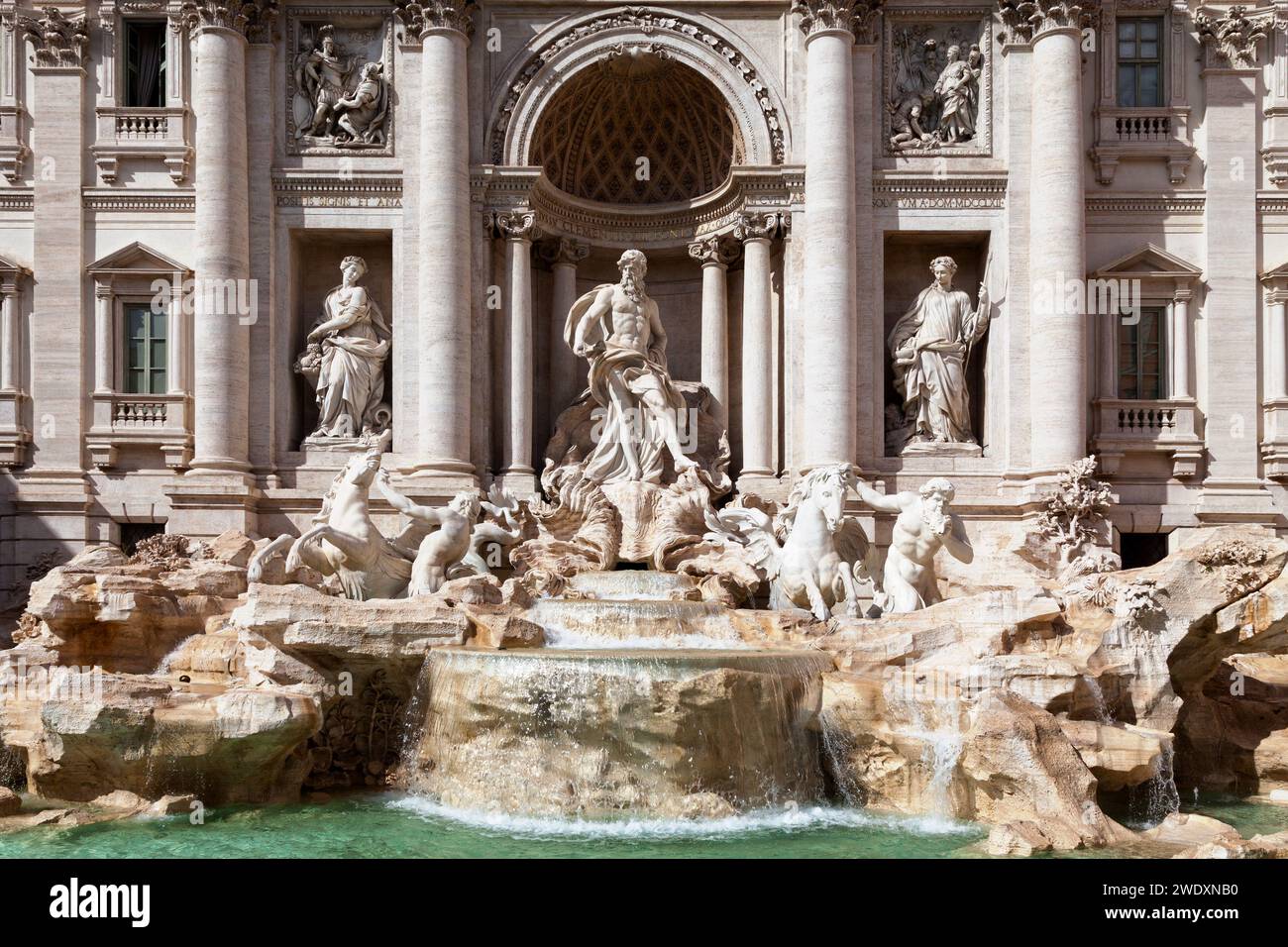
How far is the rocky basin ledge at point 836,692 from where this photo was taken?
34.2 ft

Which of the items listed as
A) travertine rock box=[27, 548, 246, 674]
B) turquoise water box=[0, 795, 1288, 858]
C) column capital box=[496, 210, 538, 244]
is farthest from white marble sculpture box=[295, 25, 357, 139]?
turquoise water box=[0, 795, 1288, 858]

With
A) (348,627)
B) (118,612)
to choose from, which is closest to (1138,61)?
(348,627)

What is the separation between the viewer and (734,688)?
1054 cm

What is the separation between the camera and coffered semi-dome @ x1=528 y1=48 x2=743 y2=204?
18672 mm

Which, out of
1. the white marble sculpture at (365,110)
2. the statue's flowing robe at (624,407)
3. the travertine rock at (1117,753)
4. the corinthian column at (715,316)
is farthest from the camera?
the corinthian column at (715,316)

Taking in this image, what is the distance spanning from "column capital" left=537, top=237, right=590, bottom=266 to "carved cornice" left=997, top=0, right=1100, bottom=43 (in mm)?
8413

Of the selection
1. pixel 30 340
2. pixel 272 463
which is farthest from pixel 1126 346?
pixel 30 340

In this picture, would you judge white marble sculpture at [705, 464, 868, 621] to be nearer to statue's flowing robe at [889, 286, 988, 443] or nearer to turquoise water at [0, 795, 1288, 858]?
turquoise water at [0, 795, 1288, 858]

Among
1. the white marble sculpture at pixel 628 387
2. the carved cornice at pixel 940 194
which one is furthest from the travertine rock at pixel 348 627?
the carved cornice at pixel 940 194

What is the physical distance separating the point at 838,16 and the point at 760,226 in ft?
12.1

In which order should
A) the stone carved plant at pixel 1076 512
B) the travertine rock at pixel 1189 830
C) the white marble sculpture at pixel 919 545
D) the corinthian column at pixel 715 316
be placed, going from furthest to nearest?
the corinthian column at pixel 715 316
the stone carved plant at pixel 1076 512
the white marble sculpture at pixel 919 545
the travertine rock at pixel 1189 830

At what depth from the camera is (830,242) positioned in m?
17.5

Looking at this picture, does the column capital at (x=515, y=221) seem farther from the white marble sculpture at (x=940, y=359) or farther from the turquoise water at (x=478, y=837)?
the turquoise water at (x=478, y=837)

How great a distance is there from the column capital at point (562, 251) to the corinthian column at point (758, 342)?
3.07m
